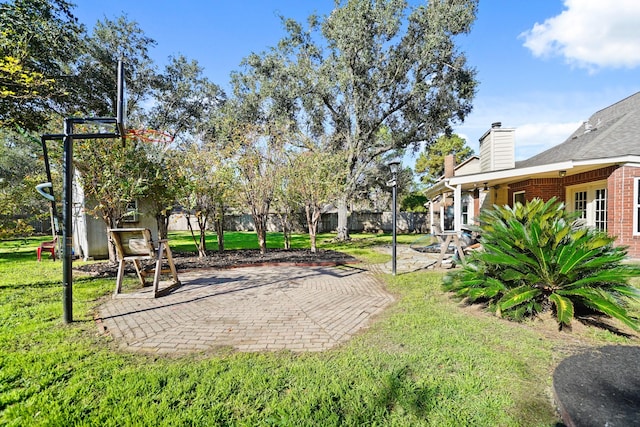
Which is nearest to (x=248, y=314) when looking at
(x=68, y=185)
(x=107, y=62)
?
(x=68, y=185)

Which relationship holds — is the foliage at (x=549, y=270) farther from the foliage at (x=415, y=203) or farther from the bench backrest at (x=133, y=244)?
the foliage at (x=415, y=203)

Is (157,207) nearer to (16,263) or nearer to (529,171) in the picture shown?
(16,263)

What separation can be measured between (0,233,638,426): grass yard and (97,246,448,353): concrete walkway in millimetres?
248

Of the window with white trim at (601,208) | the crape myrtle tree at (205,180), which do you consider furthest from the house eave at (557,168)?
the crape myrtle tree at (205,180)

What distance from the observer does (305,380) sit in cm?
250

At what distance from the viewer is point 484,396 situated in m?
2.29

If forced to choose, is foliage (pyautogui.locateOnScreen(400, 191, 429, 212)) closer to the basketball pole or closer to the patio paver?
the patio paver

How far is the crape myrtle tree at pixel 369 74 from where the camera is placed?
48.5 ft

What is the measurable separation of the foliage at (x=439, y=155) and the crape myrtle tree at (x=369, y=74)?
17.1 m

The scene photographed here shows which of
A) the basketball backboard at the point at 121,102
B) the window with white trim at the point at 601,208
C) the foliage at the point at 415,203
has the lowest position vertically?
the window with white trim at the point at 601,208

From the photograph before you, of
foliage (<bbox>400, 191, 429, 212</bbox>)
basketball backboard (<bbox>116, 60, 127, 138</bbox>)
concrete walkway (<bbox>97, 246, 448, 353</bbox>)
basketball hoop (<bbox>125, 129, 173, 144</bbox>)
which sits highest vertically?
basketball hoop (<bbox>125, 129, 173, 144</bbox>)

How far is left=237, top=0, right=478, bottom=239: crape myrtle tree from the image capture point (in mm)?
14789

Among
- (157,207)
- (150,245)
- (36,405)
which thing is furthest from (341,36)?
(36,405)

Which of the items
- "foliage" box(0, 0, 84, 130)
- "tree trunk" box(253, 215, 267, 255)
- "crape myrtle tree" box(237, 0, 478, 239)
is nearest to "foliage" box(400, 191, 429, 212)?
"crape myrtle tree" box(237, 0, 478, 239)
